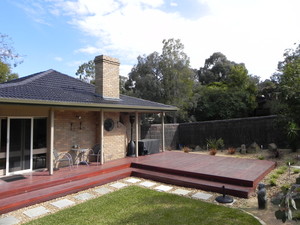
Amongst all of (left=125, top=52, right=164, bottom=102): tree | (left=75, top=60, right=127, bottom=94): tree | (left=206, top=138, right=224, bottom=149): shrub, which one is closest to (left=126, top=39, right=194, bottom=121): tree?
(left=125, top=52, right=164, bottom=102): tree

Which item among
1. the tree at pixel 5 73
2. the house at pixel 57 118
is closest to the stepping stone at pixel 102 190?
the house at pixel 57 118

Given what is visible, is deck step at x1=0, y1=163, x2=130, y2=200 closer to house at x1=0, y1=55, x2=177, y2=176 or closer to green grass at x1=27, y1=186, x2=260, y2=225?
house at x1=0, y1=55, x2=177, y2=176

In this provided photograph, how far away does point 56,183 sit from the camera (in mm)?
6391

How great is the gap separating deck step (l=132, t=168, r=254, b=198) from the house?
7.32 ft

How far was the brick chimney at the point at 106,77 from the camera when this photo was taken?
33.4ft

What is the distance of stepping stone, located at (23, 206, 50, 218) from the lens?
4.82m

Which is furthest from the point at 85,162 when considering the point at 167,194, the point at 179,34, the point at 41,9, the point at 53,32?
the point at 179,34

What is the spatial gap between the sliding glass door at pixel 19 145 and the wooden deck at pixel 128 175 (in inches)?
20.9

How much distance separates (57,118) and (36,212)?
158 inches

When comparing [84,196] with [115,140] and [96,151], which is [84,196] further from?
[115,140]

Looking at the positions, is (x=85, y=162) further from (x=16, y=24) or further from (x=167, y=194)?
(x=16, y=24)

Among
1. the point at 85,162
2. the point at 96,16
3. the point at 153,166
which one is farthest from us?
the point at 96,16

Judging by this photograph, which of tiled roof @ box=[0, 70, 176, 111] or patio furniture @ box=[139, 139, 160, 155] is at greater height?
tiled roof @ box=[0, 70, 176, 111]

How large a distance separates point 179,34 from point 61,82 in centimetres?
1213
